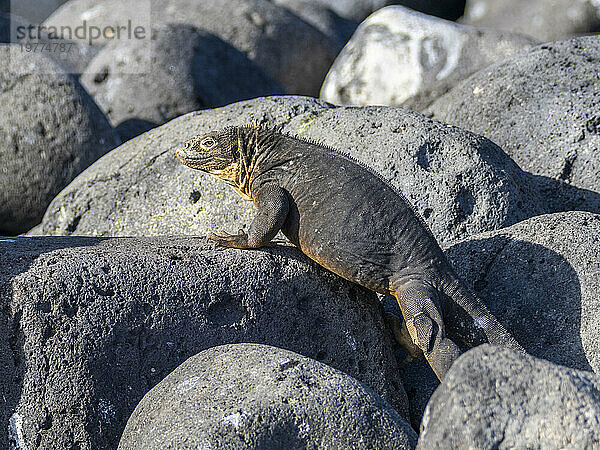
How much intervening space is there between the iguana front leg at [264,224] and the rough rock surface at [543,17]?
7.81m

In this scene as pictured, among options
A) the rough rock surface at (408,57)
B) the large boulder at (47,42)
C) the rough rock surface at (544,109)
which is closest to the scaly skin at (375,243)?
the rough rock surface at (544,109)

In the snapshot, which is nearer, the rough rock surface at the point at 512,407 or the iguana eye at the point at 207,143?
the rough rock surface at the point at 512,407

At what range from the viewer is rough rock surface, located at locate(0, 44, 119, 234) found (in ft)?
23.6

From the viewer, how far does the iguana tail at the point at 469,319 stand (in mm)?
4215

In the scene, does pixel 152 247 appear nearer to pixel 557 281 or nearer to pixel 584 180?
pixel 557 281

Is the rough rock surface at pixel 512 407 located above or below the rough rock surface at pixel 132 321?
above

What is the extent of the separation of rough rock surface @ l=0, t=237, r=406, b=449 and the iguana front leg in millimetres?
79

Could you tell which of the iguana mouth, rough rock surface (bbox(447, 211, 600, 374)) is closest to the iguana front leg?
the iguana mouth

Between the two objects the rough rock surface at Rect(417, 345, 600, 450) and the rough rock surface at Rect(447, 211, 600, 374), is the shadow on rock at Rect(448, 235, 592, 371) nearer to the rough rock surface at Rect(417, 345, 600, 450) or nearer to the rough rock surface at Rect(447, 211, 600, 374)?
the rough rock surface at Rect(447, 211, 600, 374)

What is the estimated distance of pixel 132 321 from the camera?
379 centimetres

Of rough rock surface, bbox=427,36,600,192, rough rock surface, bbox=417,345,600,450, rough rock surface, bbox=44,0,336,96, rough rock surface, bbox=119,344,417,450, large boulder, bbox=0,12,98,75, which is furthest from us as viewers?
large boulder, bbox=0,12,98,75

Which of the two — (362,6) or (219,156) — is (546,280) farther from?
(362,6)

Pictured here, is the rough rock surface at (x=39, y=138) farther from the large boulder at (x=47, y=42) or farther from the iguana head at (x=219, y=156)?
the large boulder at (x=47, y=42)

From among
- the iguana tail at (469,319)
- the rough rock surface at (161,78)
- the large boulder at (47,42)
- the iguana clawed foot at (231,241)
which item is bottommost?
the large boulder at (47,42)
